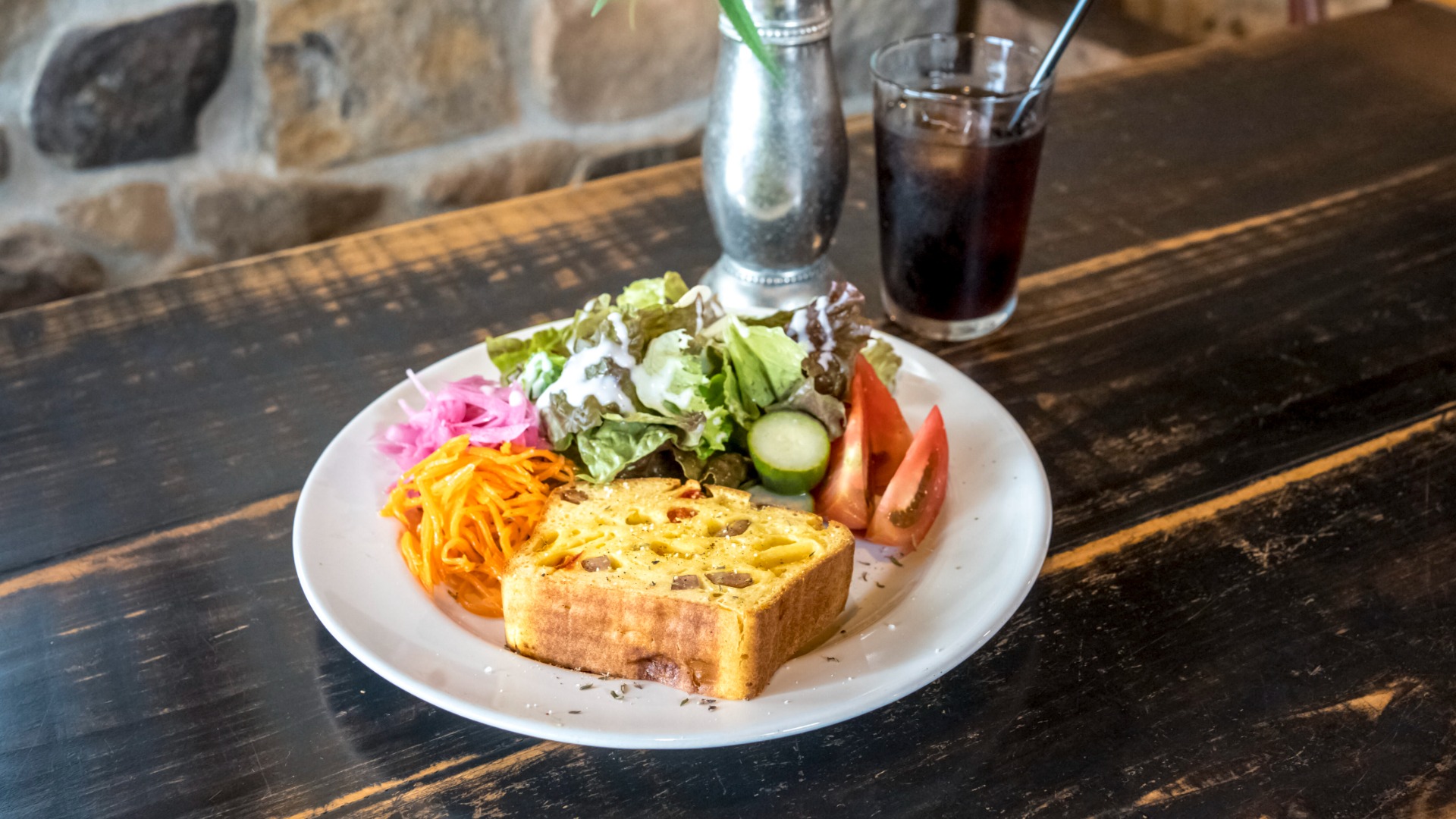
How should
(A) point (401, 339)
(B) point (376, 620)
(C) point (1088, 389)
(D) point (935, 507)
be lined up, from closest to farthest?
(B) point (376, 620), (D) point (935, 507), (C) point (1088, 389), (A) point (401, 339)

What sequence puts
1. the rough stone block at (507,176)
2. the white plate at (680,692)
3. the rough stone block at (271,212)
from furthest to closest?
the rough stone block at (507,176)
the rough stone block at (271,212)
the white plate at (680,692)

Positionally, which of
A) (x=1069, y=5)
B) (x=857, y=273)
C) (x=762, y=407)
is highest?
(x=762, y=407)

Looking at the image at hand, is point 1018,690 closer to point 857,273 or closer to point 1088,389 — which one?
point 1088,389

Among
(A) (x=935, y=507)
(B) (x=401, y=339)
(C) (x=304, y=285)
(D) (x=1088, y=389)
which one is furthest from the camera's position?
(C) (x=304, y=285)

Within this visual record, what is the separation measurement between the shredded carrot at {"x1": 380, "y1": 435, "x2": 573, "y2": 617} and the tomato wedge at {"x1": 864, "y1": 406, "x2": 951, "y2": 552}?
34cm

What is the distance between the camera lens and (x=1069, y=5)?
156 inches

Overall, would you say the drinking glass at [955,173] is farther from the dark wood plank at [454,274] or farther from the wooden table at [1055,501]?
the dark wood plank at [454,274]

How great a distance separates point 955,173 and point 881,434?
389 mm

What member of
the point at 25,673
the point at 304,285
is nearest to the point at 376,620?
the point at 25,673

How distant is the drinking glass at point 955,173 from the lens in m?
1.41

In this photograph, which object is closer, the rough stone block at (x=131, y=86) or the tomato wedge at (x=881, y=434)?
the tomato wedge at (x=881, y=434)

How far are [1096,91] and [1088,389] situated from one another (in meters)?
1.03

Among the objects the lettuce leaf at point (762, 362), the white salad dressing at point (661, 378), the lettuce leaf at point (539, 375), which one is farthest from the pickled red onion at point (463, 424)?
the lettuce leaf at point (762, 362)

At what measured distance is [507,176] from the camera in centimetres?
293
